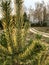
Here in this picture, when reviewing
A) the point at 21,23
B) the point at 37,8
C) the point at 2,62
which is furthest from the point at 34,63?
the point at 37,8

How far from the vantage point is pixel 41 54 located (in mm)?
3611

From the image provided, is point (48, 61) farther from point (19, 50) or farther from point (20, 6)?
point (20, 6)

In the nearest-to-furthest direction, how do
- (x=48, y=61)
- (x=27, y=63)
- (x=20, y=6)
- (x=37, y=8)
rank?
→ (x=20, y=6), (x=27, y=63), (x=48, y=61), (x=37, y=8)

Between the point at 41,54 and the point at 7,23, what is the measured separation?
0.85 m

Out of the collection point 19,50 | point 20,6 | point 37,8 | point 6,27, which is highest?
point 20,6

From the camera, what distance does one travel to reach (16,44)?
11.5 feet

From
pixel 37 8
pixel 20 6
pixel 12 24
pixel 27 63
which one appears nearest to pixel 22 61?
pixel 27 63

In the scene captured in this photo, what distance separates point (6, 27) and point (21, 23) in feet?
0.77

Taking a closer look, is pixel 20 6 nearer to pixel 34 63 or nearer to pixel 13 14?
pixel 13 14

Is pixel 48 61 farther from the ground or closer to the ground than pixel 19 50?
closer to the ground

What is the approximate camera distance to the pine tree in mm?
3155

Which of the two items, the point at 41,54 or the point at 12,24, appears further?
the point at 41,54

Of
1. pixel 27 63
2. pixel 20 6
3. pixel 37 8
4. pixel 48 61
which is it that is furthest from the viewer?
pixel 37 8

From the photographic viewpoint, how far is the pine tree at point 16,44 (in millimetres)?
3155
